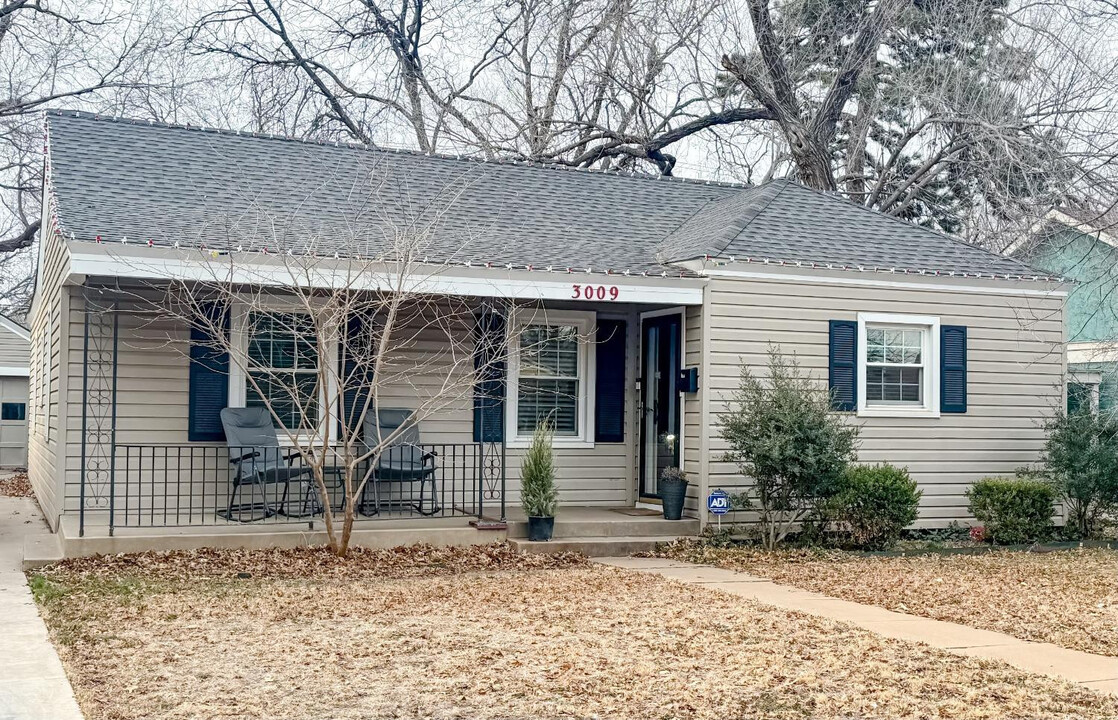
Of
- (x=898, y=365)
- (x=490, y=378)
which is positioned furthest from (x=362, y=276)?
(x=898, y=365)

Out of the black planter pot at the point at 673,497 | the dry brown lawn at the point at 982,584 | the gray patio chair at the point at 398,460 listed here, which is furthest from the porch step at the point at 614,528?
the gray patio chair at the point at 398,460

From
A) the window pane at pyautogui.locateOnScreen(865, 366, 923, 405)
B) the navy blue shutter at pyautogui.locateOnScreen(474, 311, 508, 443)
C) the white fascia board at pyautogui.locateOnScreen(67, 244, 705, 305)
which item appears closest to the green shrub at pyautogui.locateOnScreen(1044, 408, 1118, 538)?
the window pane at pyautogui.locateOnScreen(865, 366, 923, 405)

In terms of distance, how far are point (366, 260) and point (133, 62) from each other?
16147mm

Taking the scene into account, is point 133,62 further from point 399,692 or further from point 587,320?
point 399,692

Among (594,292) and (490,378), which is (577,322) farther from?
(490,378)

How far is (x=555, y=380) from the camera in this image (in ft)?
37.9

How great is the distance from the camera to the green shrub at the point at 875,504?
33.8 feet

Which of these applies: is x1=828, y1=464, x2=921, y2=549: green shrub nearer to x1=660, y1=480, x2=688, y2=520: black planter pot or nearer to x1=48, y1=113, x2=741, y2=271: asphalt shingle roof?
x1=660, y1=480, x2=688, y2=520: black planter pot

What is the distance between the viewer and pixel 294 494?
34.6ft

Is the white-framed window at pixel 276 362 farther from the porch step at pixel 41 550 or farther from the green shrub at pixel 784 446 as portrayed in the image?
the green shrub at pixel 784 446

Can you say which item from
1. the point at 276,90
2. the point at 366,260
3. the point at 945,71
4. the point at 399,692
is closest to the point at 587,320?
the point at 366,260

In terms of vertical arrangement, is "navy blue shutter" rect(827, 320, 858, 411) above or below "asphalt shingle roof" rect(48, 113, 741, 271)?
below

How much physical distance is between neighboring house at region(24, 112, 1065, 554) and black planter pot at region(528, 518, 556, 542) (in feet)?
1.95

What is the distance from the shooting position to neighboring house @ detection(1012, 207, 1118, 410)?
11195 millimetres
